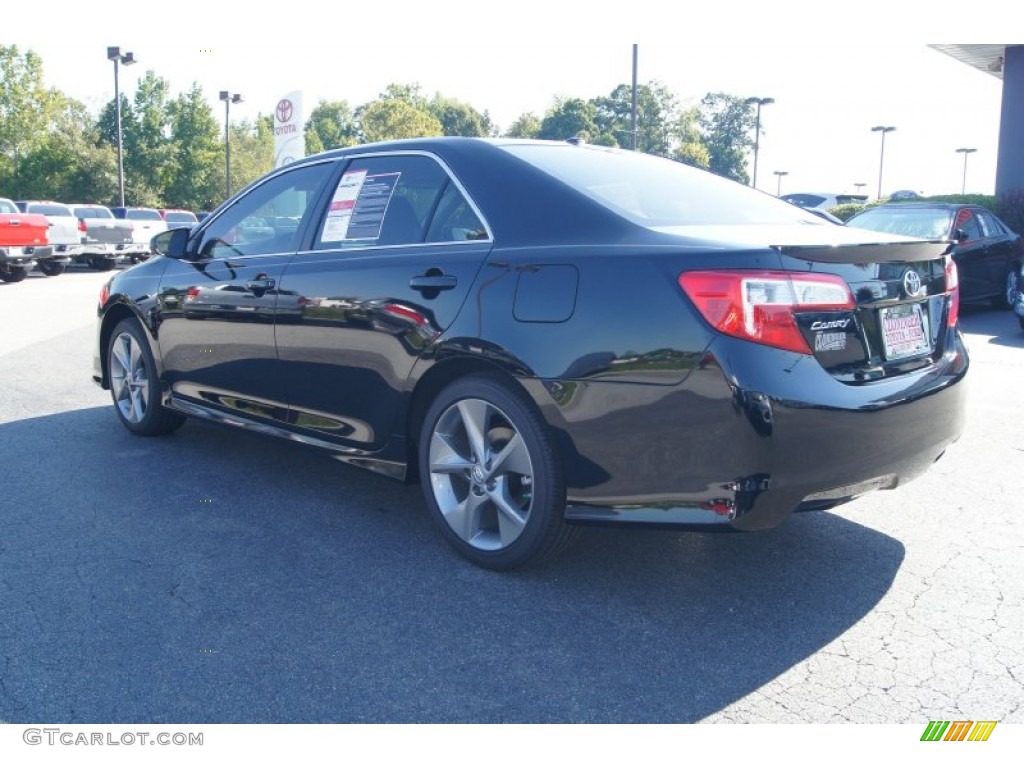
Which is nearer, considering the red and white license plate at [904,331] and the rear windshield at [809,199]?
the red and white license plate at [904,331]

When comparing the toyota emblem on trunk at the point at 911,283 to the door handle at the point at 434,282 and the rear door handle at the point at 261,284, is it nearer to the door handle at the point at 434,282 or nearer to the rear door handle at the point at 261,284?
the door handle at the point at 434,282

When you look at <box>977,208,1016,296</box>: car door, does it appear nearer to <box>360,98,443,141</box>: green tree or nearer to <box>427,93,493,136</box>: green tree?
<box>360,98,443,141</box>: green tree

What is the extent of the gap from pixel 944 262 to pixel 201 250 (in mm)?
3684

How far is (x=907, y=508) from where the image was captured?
4.43 m

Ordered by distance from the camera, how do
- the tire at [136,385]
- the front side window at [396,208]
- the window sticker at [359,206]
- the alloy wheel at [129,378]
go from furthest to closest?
the alloy wheel at [129,378] < the tire at [136,385] < the window sticker at [359,206] < the front side window at [396,208]

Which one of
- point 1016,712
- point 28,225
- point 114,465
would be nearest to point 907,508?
point 1016,712

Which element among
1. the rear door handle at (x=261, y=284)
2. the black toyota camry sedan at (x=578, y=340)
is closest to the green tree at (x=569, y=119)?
the rear door handle at (x=261, y=284)

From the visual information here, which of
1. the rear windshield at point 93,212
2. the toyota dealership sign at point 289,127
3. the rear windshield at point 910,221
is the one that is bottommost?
the rear windshield at point 910,221

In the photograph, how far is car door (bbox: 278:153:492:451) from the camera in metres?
3.76

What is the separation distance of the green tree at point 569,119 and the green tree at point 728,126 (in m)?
13.9

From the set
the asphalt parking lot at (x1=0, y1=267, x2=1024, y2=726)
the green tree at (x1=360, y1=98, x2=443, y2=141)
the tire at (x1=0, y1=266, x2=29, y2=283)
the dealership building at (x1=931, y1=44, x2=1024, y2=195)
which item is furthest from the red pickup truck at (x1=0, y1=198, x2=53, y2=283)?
the green tree at (x1=360, y1=98, x2=443, y2=141)

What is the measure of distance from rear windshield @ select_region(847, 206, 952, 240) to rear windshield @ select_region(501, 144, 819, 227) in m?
8.58

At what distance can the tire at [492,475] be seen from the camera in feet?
11.1

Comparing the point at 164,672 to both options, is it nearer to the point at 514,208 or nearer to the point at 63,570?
the point at 63,570
